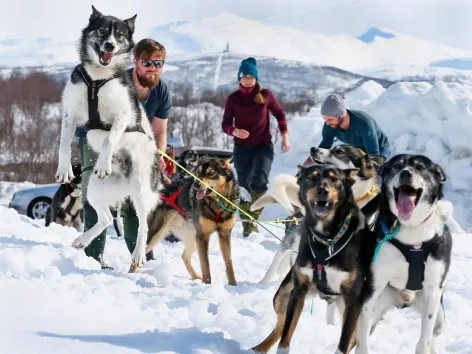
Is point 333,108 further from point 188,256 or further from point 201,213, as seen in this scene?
point 188,256

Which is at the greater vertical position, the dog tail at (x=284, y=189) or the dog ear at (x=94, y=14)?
the dog ear at (x=94, y=14)

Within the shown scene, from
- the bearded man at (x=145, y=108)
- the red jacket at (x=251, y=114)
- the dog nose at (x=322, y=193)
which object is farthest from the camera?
the red jacket at (x=251, y=114)

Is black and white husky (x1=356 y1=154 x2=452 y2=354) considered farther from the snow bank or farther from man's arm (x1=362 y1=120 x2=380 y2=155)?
the snow bank

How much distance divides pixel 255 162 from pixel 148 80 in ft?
8.24

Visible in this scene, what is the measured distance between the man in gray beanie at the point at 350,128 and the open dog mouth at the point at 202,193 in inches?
43.5

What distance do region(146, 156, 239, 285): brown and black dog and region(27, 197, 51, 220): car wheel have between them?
8313 mm

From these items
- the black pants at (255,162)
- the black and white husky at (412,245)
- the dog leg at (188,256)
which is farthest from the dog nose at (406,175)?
the black pants at (255,162)

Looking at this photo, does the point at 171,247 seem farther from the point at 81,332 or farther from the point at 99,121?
the point at 81,332

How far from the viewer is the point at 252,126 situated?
23.4 ft

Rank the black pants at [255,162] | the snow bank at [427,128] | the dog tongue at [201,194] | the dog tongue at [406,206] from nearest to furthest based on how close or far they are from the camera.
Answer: the dog tongue at [406,206], the dog tongue at [201,194], the black pants at [255,162], the snow bank at [427,128]

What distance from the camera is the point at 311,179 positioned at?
122 inches

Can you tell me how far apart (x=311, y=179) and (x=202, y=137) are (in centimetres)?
3344

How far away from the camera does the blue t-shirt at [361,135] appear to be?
16.4 feet

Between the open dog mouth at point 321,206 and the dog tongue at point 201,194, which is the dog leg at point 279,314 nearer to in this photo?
the open dog mouth at point 321,206
